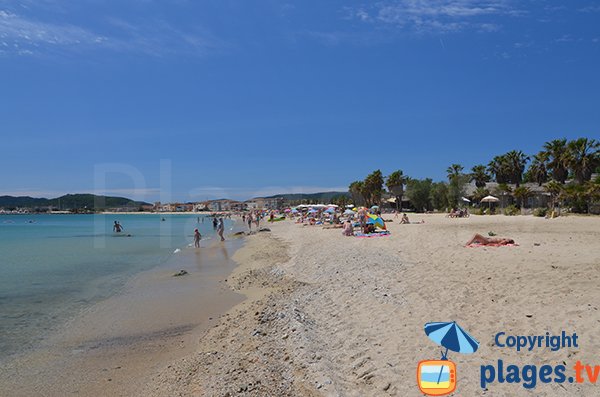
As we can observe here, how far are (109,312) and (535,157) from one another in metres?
55.8

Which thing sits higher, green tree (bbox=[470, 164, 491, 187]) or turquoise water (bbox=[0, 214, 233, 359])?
green tree (bbox=[470, 164, 491, 187])

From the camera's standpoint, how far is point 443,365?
4246 millimetres

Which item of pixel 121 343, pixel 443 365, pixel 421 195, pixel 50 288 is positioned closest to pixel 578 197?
pixel 421 195

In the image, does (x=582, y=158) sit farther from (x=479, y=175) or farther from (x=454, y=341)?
(x=454, y=341)

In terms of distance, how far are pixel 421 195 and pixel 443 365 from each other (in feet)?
171

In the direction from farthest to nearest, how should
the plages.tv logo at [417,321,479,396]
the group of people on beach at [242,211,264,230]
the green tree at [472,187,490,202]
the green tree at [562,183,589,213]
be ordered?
1. the green tree at [472,187,490,202]
2. the group of people on beach at [242,211,264,230]
3. the green tree at [562,183,589,213]
4. the plages.tv logo at [417,321,479,396]

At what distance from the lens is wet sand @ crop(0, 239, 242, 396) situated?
5.41 metres

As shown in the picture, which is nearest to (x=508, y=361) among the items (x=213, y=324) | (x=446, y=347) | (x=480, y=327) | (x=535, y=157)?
(x=446, y=347)

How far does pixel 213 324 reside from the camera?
779 centimetres

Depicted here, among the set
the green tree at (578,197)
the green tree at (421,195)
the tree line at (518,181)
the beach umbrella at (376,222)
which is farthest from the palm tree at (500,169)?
the beach umbrella at (376,222)

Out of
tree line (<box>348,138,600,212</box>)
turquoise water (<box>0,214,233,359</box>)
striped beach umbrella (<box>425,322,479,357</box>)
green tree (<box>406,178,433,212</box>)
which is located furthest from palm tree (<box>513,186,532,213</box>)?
striped beach umbrella (<box>425,322,479,357</box>)

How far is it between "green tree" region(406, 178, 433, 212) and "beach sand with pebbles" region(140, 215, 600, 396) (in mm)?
44535

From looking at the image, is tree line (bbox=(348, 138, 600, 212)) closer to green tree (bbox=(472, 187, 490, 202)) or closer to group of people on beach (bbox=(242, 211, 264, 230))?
green tree (bbox=(472, 187, 490, 202))

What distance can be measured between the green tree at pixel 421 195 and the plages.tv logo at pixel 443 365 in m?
51.2
